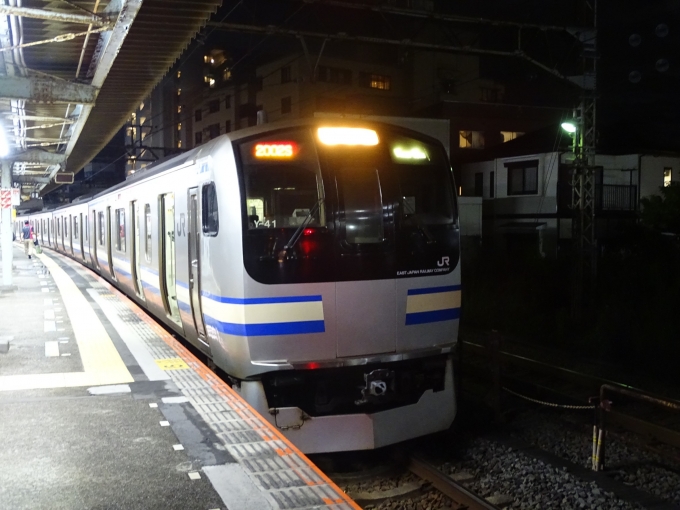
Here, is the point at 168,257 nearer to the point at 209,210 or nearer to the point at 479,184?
the point at 209,210

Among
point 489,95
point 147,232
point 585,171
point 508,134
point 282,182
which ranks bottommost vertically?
point 147,232

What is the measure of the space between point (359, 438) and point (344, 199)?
2029mm

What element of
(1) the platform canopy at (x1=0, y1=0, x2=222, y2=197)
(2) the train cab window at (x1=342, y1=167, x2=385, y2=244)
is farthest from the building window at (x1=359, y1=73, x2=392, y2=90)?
(2) the train cab window at (x1=342, y1=167, x2=385, y2=244)

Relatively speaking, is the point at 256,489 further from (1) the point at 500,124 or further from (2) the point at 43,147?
(1) the point at 500,124

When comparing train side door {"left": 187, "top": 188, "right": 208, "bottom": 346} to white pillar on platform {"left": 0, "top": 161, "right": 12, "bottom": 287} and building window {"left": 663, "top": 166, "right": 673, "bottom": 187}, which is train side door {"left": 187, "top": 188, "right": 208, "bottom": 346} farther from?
building window {"left": 663, "top": 166, "right": 673, "bottom": 187}

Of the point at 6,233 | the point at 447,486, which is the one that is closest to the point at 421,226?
the point at 447,486

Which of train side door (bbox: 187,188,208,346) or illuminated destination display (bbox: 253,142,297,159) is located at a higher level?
illuminated destination display (bbox: 253,142,297,159)

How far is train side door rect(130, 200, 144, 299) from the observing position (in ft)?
36.3

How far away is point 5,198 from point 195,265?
351 inches

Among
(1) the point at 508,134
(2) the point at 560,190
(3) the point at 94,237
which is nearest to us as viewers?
(3) the point at 94,237

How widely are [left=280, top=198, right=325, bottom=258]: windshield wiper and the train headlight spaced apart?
57 centimetres

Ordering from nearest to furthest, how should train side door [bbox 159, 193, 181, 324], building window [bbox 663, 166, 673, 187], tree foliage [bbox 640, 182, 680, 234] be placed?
train side door [bbox 159, 193, 181, 324]
tree foliage [bbox 640, 182, 680, 234]
building window [bbox 663, 166, 673, 187]

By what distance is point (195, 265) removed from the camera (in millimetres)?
6758

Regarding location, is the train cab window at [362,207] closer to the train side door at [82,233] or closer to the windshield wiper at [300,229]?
the windshield wiper at [300,229]
